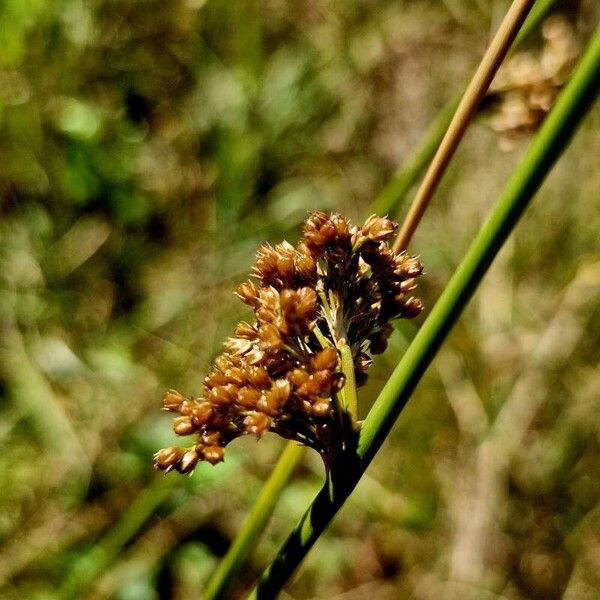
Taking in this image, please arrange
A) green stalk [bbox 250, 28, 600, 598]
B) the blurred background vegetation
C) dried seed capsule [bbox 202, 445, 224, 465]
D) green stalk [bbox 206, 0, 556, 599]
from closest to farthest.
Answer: green stalk [bbox 250, 28, 600, 598]
dried seed capsule [bbox 202, 445, 224, 465]
green stalk [bbox 206, 0, 556, 599]
the blurred background vegetation

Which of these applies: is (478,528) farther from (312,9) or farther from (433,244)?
(312,9)

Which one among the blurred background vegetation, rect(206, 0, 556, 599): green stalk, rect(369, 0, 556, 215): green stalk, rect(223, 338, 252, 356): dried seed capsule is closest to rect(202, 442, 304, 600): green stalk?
rect(206, 0, 556, 599): green stalk

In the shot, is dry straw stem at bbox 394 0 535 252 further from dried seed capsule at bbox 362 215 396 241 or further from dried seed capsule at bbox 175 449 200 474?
dried seed capsule at bbox 175 449 200 474

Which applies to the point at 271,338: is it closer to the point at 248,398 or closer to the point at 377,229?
the point at 248,398

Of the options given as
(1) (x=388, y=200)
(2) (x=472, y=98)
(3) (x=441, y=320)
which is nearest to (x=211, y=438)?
(3) (x=441, y=320)

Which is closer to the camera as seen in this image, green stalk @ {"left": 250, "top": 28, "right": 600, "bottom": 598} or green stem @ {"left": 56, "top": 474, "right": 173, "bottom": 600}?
green stalk @ {"left": 250, "top": 28, "right": 600, "bottom": 598}

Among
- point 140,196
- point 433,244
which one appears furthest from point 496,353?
point 140,196
